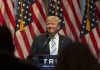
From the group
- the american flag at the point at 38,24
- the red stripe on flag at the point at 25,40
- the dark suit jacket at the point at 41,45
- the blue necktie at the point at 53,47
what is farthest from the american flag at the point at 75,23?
the blue necktie at the point at 53,47

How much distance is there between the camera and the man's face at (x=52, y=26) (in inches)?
225

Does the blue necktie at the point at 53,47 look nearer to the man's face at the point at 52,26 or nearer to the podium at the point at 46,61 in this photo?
the man's face at the point at 52,26

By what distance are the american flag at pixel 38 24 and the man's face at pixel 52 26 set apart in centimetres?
153

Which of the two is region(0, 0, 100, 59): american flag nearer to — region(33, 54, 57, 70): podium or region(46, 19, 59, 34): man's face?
region(46, 19, 59, 34): man's face

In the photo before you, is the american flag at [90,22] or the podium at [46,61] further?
the american flag at [90,22]

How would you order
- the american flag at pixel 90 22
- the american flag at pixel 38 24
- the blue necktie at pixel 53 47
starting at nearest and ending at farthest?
the blue necktie at pixel 53 47
the american flag at pixel 38 24
the american flag at pixel 90 22

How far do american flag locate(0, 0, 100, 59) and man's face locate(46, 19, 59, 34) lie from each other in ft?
5.02

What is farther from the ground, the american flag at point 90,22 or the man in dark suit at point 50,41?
the american flag at point 90,22

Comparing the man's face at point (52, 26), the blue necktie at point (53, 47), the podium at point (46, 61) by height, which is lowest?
the podium at point (46, 61)

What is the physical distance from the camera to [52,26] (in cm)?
575

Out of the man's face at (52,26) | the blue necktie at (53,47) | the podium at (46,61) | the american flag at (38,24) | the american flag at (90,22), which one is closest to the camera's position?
the podium at (46,61)

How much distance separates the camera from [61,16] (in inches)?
292

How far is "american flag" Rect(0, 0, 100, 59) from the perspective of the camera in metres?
7.25

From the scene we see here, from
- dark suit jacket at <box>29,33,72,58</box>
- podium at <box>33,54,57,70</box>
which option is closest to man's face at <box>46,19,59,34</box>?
dark suit jacket at <box>29,33,72,58</box>
